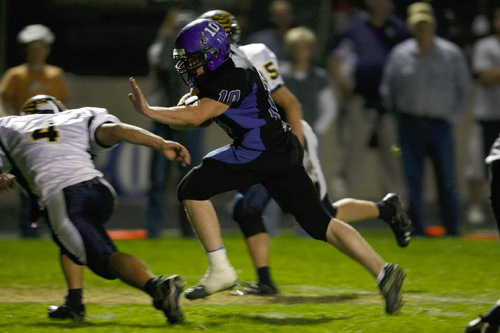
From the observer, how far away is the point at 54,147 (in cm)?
580

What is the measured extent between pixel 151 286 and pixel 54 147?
0.99m

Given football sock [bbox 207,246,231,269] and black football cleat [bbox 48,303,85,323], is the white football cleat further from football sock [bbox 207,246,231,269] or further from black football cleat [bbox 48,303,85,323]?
black football cleat [bbox 48,303,85,323]

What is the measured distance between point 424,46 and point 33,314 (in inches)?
227

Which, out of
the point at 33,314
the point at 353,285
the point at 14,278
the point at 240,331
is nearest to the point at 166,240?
the point at 14,278

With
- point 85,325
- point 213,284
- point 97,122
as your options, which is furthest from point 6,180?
point 213,284

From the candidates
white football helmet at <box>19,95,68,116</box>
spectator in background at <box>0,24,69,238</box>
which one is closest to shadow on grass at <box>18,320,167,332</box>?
white football helmet at <box>19,95,68,116</box>

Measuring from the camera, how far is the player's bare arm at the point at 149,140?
542 centimetres

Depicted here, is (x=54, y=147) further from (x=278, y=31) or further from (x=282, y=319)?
(x=278, y=31)

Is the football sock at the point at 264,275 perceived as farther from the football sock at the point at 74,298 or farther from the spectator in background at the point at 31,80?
the spectator in background at the point at 31,80

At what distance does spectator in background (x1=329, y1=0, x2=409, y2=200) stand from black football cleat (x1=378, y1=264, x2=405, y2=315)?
17.4 ft

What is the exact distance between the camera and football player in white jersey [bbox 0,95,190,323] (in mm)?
5602

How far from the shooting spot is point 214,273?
19.5ft

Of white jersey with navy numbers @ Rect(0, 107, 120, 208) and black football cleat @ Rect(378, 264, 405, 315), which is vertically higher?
white jersey with navy numbers @ Rect(0, 107, 120, 208)

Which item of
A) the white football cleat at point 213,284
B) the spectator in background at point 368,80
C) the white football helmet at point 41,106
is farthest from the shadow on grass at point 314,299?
the spectator in background at point 368,80
